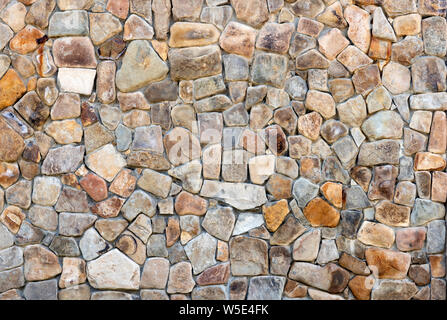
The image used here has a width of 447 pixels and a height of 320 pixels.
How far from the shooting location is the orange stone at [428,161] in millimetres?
2475

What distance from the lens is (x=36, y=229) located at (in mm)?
2498

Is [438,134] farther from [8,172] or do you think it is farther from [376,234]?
[8,172]

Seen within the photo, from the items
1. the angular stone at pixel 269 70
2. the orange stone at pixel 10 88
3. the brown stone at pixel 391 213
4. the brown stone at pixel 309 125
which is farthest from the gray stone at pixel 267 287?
the orange stone at pixel 10 88

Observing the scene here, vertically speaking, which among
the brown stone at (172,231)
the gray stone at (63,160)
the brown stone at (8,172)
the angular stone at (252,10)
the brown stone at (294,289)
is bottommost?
the brown stone at (294,289)

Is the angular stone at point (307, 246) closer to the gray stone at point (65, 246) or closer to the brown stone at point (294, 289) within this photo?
the brown stone at point (294, 289)

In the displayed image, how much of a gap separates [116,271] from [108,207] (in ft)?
1.24

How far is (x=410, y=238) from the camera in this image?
248 cm

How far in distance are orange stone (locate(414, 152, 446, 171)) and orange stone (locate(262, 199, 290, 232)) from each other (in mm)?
806

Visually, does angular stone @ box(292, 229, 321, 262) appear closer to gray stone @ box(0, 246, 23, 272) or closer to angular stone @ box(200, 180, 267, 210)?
angular stone @ box(200, 180, 267, 210)

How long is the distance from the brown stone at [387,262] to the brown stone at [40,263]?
184 centimetres

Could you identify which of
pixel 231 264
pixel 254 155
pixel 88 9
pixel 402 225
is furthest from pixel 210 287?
pixel 88 9

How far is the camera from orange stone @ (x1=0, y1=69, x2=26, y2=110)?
2473 mm

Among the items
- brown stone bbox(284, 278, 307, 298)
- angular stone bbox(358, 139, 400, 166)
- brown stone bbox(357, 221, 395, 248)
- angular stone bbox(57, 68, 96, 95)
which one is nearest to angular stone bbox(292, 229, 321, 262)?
brown stone bbox(284, 278, 307, 298)

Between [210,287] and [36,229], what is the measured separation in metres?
1.08
